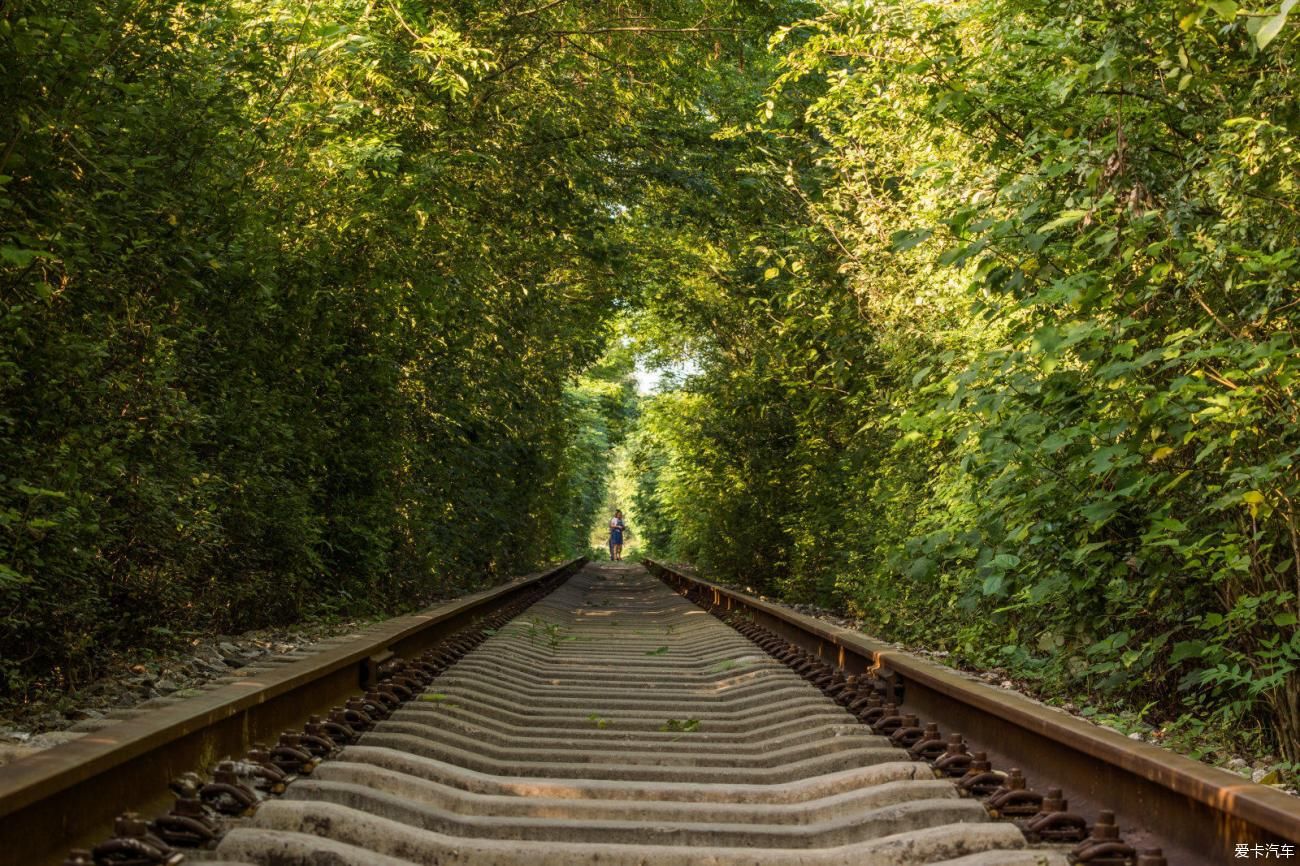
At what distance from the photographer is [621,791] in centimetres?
380

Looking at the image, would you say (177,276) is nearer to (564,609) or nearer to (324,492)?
(324,492)

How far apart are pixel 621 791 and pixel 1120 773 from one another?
153cm

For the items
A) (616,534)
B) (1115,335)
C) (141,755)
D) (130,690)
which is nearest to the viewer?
(141,755)

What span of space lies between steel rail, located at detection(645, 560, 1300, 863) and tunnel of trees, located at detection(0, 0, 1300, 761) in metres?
0.81

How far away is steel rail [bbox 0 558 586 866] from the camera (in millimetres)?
2441

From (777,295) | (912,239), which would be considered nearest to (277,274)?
(912,239)

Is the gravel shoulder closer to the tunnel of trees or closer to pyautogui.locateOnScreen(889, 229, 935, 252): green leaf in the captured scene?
the tunnel of trees

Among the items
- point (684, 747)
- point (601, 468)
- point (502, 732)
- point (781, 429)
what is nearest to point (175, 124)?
point (502, 732)

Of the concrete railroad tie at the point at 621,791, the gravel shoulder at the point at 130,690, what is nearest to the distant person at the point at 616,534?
the gravel shoulder at the point at 130,690

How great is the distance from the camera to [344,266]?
8.81m

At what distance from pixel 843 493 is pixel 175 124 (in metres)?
9.23

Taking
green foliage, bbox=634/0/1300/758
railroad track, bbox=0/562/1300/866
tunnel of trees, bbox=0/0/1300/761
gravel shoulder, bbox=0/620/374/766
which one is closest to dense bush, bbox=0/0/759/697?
tunnel of trees, bbox=0/0/1300/761

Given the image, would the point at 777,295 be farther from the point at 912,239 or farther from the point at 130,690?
the point at 130,690

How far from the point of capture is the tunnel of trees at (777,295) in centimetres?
435
